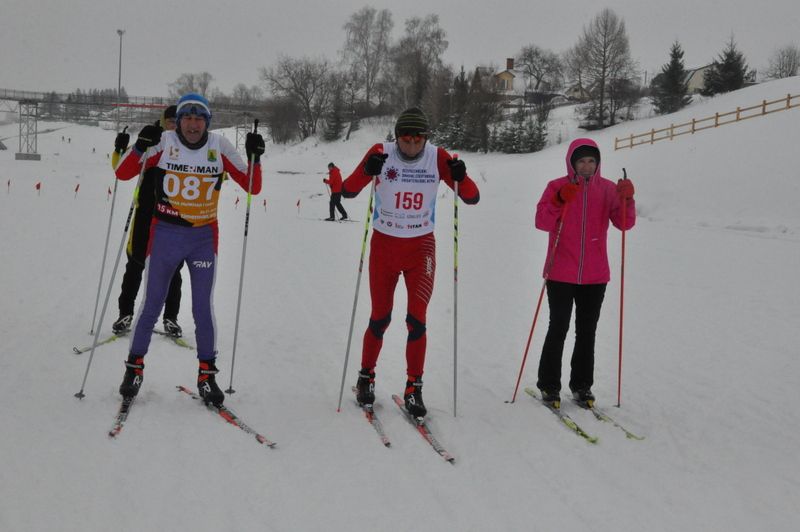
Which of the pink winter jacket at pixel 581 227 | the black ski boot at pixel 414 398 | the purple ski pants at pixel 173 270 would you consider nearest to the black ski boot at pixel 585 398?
the pink winter jacket at pixel 581 227

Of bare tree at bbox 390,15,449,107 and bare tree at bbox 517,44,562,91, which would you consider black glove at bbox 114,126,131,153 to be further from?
bare tree at bbox 517,44,562,91

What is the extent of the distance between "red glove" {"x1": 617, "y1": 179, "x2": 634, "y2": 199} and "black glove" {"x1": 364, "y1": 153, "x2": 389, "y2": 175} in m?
1.63

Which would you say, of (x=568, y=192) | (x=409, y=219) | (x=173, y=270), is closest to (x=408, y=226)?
(x=409, y=219)

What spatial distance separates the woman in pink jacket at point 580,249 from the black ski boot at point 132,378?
2.80 metres

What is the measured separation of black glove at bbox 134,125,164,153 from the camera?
11.8 feet

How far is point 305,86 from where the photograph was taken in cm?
5569

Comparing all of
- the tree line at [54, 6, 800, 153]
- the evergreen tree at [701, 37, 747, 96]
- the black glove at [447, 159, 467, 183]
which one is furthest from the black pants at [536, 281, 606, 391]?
the evergreen tree at [701, 37, 747, 96]

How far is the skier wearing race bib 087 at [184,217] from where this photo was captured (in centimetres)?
367

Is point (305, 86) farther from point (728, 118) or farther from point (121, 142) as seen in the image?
point (121, 142)

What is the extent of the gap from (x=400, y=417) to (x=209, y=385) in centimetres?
129

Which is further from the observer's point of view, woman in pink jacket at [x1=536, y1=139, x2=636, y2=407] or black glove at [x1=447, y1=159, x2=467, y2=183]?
woman in pink jacket at [x1=536, y1=139, x2=636, y2=407]

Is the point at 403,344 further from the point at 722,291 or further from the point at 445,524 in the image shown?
the point at 722,291

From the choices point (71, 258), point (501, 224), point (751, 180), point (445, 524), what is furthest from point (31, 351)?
point (751, 180)

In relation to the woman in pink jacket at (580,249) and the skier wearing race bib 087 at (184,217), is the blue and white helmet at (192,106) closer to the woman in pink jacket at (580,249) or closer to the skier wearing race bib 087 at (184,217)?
the skier wearing race bib 087 at (184,217)
